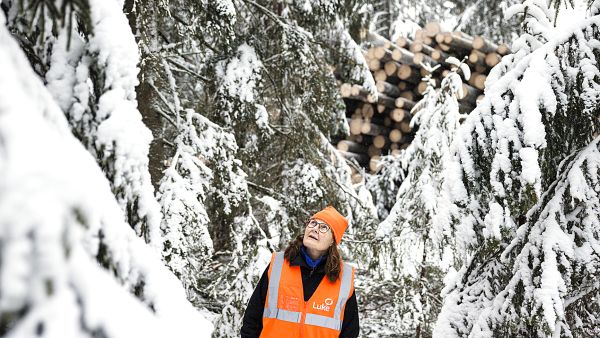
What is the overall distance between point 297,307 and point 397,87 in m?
7.85

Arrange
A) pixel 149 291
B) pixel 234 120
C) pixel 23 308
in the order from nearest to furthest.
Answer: pixel 23 308
pixel 149 291
pixel 234 120

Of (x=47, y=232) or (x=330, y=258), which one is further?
(x=330, y=258)

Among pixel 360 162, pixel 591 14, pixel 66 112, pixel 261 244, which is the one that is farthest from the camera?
Result: pixel 360 162

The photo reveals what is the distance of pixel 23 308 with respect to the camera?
0.72m

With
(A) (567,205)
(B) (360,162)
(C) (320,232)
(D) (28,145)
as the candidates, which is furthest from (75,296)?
(B) (360,162)

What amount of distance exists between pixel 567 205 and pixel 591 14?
3.68 feet

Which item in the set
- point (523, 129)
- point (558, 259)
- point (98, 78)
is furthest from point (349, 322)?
point (98, 78)

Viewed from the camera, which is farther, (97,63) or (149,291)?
(97,63)

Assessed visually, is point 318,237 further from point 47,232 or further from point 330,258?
point 47,232

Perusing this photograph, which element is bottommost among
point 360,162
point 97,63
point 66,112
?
point 66,112

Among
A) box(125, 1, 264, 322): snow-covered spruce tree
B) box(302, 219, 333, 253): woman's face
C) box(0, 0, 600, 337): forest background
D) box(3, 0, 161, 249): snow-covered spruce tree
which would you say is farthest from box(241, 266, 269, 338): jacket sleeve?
box(3, 0, 161, 249): snow-covered spruce tree

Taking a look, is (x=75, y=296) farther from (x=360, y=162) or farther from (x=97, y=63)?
(x=360, y=162)

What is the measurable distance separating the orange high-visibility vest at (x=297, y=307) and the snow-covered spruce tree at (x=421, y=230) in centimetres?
255

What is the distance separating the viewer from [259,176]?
5977 millimetres
